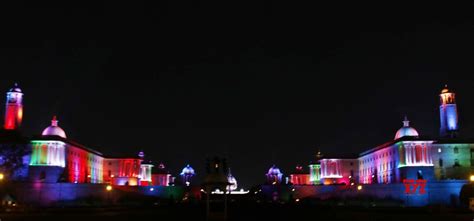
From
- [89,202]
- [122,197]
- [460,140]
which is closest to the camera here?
[89,202]

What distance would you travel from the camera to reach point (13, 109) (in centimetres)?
10656

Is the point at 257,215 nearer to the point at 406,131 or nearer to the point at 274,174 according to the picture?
the point at 406,131

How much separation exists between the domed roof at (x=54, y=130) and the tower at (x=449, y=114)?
7782cm

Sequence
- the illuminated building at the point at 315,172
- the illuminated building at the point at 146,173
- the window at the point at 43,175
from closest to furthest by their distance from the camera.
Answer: the window at the point at 43,175, the illuminated building at the point at 146,173, the illuminated building at the point at 315,172

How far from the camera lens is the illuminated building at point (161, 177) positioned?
173 metres

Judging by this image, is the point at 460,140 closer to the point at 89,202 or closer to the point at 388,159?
the point at 388,159

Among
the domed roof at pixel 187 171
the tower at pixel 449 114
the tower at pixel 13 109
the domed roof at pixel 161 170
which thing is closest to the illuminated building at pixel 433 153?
the tower at pixel 449 114

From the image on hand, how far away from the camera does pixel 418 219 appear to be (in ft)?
143

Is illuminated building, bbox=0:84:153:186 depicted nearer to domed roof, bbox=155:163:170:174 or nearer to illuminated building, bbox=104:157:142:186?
illuminated building, bbox=104:157:142:186

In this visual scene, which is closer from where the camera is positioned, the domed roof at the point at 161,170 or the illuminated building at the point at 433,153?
the illuminated building at the point at 433,153

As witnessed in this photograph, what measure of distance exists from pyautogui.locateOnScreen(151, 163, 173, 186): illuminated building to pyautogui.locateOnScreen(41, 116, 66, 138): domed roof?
63214mm

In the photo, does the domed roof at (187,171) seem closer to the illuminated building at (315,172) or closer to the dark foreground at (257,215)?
the illuminated building at (315,172)

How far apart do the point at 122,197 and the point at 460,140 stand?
64.2 meters

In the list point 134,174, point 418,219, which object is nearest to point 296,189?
point 134,174
